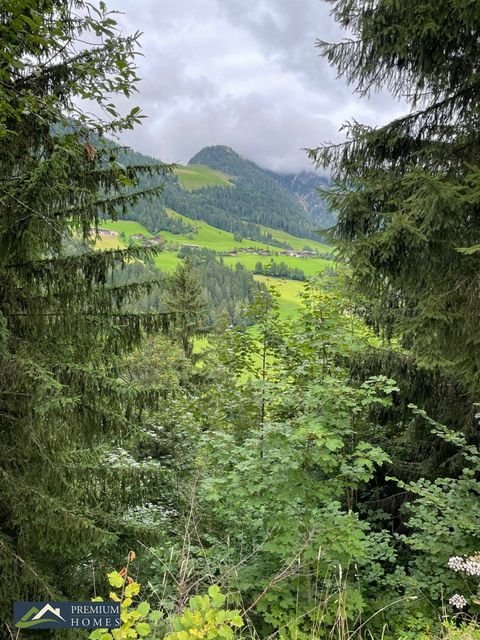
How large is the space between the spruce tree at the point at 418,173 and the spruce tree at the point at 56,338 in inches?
91.8

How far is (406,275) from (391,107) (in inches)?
102

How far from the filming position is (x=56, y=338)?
4.05 metres

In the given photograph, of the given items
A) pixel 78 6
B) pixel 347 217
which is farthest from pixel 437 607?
pixel 78 6

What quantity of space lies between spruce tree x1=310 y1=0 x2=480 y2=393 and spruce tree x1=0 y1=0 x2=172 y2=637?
233 cm

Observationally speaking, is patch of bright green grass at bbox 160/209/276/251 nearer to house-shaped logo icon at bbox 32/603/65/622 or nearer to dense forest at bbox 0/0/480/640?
dense forest at bbox 0/0/480/640

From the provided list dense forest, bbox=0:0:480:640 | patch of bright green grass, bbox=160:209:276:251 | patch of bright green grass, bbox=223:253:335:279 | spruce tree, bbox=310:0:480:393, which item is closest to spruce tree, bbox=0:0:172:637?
dense forest, bbox=0:0:480:640

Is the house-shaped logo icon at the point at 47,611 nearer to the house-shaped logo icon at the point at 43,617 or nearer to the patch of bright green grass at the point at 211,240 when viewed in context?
the house-shaped logo icon at the point at 43,617

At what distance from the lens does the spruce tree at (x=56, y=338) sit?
3.37 meters

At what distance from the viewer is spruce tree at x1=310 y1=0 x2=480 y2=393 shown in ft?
12.1

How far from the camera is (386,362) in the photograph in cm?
535

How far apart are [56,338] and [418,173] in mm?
3797

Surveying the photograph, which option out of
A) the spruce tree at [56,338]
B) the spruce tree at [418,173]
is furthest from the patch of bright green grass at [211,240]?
the spruce tree at [56,338]

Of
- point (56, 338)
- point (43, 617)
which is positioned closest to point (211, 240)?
point (56, 338)

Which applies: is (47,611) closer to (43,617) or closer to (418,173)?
(43,617)
